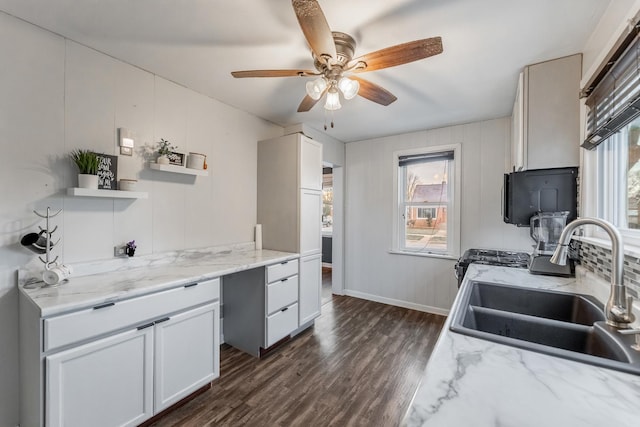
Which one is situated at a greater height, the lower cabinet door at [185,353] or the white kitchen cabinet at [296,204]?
the white kitchen cabinet at [296,204]

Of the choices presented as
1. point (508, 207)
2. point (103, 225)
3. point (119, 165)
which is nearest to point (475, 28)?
point (508, 207)

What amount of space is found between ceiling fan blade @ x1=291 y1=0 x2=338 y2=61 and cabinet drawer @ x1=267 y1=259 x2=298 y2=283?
1767 millimetres

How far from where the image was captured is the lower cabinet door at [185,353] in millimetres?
1705

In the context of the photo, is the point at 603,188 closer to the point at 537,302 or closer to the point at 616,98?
the point at 616,98

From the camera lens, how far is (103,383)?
1.46 metres

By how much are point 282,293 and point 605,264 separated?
228 centimetres

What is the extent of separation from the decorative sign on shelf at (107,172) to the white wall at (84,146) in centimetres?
7

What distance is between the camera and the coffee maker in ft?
6.11

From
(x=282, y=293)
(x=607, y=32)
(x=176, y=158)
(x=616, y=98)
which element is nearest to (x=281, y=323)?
(x=282, y=293)

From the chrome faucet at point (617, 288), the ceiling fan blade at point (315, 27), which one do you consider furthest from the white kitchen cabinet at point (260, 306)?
the chrome faucet at point (617, 288)

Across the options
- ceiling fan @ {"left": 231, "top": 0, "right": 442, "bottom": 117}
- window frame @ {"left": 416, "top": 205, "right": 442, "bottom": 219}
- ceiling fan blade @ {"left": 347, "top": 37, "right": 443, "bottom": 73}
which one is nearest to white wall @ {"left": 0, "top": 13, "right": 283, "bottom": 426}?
ceiling fan @ {"left": 231, "top": 0, "right": 442, "bottom": 117}

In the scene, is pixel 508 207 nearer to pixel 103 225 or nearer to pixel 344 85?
pixel 344 85

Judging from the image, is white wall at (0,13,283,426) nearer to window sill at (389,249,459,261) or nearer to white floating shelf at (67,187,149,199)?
white floating shelf at (67,187,149,199)

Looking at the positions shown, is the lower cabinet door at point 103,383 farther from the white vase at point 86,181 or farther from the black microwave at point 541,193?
the black microwave at point 541,193
